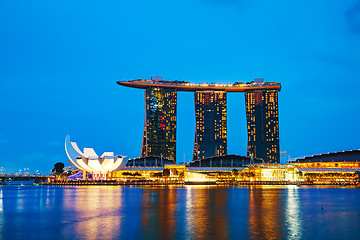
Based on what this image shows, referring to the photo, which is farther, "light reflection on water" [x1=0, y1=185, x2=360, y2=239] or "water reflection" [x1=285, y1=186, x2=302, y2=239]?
"light reflection on water" [x1=0, y1=185, x2=360, y2=239]

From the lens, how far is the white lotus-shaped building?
145 m

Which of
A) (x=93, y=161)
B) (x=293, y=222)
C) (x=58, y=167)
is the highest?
(x=93, y=161)

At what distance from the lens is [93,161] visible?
145m

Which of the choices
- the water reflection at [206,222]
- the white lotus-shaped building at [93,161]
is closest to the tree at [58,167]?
the white lotus-shaped building at [93,161]

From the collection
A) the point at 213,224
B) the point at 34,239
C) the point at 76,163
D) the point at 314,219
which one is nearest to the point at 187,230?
the point at 213,224

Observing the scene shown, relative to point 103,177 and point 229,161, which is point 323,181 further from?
point 103,177

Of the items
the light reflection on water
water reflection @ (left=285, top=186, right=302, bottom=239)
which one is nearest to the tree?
the light reflection on water

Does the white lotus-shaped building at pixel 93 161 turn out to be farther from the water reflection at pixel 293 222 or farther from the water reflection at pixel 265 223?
the water reflection at pixel 293 222

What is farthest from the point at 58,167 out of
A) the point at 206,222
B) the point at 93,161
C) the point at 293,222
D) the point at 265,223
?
the point at 293,222

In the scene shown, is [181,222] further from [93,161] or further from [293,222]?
[93,161]

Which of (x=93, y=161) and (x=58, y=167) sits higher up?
(x=93, y=161)

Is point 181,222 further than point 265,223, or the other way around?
point 181,222

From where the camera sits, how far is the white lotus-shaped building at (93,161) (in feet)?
477

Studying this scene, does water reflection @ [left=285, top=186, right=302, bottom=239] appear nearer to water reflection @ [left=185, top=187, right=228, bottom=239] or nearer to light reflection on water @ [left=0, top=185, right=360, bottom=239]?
light reflection on water @ [left=0, top=185, right=360, bottom=239]
